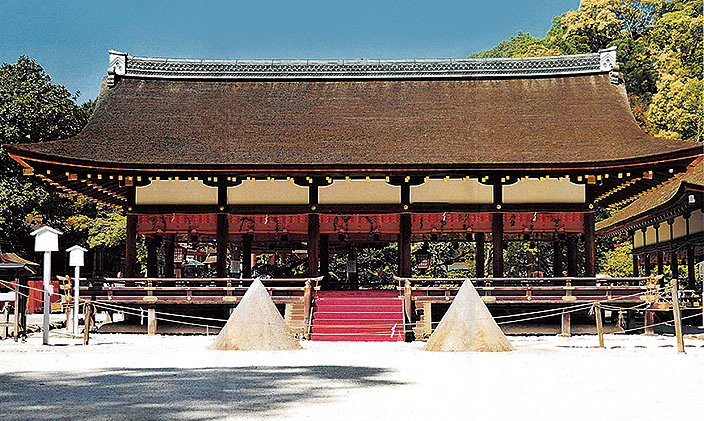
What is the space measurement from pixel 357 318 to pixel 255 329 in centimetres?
492

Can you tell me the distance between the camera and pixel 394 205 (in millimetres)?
20266

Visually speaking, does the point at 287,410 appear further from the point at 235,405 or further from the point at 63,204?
the point at 63,204

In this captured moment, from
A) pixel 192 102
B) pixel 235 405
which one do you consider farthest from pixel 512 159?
pixel 235 405

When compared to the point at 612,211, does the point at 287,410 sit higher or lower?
lower

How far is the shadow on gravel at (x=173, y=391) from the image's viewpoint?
23.6 ft

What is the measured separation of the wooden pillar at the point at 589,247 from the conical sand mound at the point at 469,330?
632 cm

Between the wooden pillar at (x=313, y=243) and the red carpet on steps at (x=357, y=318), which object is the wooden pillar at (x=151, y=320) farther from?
the wooden pillar at (x=313, y=243)

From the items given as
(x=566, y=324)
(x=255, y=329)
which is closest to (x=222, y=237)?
(x=255, y=329)

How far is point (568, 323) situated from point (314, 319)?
19.3 ft

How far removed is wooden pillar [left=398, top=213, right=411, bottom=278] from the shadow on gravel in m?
8.63

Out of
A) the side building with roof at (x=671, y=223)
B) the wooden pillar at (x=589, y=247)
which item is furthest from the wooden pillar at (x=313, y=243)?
the side building with roof at (x=671, y=223)

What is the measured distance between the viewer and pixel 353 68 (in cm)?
2444

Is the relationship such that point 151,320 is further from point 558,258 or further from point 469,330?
point 558,258

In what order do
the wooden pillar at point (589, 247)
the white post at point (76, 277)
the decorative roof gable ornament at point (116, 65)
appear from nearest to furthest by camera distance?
the white post at point (76, 277)
the wooden pillar at point (589, 247)
the decorative roof gable ornament at point (116, 65)
